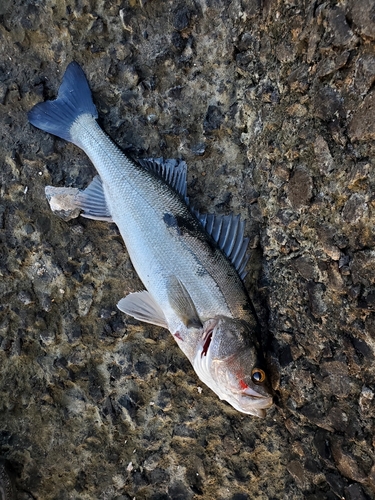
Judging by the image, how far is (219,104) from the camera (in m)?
3.02

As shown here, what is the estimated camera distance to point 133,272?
3047 millimetres

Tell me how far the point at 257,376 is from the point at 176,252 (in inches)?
31.7

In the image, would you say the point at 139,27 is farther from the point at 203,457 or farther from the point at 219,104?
the point at 203,457

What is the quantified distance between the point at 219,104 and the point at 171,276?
3.81ft

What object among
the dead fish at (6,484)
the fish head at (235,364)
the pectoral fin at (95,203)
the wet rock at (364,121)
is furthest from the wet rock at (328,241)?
the dead fish at (6,484)

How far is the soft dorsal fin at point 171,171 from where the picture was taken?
2904 millimetres

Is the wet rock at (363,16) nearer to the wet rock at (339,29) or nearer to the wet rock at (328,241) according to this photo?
the wet rock at (339,29)

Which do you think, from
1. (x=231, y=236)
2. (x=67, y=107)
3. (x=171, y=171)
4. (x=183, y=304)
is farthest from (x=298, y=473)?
(x=67, y=107)

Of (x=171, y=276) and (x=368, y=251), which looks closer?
(x=368, y=251)

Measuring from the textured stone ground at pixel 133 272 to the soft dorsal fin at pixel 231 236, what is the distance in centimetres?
16

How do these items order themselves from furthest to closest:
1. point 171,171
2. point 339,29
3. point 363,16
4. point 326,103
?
point 171,171 → point 326,103 → point 339,29 → point 363,16

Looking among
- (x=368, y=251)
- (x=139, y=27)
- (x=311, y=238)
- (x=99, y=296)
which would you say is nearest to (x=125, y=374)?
(x=99, y=296)

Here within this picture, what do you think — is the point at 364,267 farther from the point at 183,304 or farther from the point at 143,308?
the point at 143,308

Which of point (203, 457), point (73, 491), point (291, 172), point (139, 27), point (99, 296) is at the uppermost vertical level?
point (139, 27)
